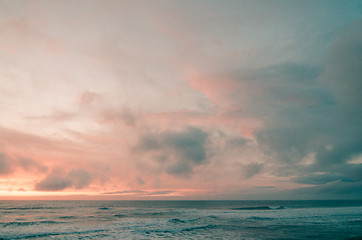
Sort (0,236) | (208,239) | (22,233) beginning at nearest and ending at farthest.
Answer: (208,239)
(0,236)
(22,233)

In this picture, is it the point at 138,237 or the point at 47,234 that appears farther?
the point at 47,234

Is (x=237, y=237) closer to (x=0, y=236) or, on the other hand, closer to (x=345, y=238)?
(x=345, y=238)

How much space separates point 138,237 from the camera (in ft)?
75.1

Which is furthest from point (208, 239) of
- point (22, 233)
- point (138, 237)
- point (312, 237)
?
point (22, 233)

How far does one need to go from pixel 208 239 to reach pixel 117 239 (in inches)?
367

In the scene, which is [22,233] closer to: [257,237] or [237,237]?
[237,237]

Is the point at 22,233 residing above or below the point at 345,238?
below

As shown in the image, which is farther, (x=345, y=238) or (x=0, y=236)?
(x=0, y=236)

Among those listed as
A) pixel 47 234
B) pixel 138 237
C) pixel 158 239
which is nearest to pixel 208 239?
pixel 158 239

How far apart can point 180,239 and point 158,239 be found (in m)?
2.28

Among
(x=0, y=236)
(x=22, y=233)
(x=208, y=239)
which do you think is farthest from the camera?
(x=22, y=233)

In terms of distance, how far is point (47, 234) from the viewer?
24641 millimetres

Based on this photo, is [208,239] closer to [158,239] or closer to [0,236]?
[158,239]

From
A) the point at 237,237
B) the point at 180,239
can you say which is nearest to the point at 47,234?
the point at 180,239
